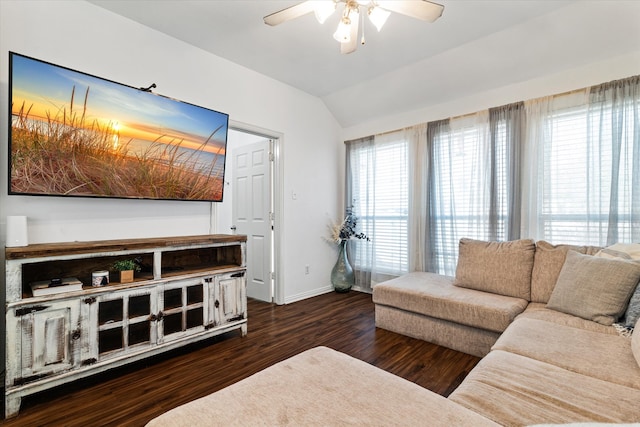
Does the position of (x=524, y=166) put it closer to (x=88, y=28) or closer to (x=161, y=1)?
(x=161, y=1)

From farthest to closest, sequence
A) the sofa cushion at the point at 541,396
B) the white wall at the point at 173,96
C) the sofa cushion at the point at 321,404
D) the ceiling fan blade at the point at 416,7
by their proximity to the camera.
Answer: the white wall at the point at 173,96 < the ceiling fan blade at the point at 416,7 < the sofa cushion at the point at 541,396 < the sofa cushion at the point at 321,404

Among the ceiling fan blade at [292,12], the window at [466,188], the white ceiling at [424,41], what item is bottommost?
the window at [466,188]

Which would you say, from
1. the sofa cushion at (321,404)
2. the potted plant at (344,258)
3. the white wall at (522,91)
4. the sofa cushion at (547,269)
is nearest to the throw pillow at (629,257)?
the sofa cushion at (547,269)

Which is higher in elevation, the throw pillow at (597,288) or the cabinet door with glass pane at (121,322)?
the throw pillow at (597,288)

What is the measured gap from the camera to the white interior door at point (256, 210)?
387cm

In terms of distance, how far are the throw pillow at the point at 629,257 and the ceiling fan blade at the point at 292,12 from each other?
266 centimetres

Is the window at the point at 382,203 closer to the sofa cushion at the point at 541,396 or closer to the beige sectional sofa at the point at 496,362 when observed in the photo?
the beige sectional sofa at the point at 496,362

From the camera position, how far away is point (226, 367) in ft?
7.29

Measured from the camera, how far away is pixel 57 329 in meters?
1.80

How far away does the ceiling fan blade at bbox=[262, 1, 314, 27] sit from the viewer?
1779 mm

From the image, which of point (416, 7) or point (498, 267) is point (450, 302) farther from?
point (416, 7)

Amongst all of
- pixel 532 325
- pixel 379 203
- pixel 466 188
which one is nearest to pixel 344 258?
pixel 379 203

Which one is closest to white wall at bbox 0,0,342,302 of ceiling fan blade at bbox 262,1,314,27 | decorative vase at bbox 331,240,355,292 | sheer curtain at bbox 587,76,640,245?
decorative vase at bbox 331,240,355,292

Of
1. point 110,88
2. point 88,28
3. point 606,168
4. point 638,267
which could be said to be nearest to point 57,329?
point 110,88
